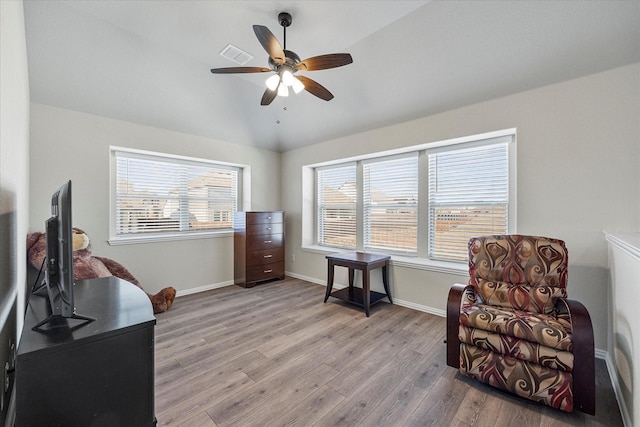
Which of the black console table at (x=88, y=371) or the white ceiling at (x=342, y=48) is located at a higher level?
the white ceiling at (x=342, y=48)

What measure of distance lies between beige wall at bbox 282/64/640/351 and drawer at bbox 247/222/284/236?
289 centimetres

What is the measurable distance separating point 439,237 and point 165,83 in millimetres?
3786

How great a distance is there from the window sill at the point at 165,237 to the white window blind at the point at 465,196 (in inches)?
Result: 126

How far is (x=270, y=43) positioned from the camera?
1.83 meters

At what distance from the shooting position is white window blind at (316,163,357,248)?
438 centimetres

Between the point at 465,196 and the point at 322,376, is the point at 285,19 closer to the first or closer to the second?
the point at 465,196

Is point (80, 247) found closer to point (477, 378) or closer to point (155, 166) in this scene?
point (155, 166)

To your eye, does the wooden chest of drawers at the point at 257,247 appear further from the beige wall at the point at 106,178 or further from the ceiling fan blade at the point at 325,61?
the ceiling fan blade at the point at 325,61

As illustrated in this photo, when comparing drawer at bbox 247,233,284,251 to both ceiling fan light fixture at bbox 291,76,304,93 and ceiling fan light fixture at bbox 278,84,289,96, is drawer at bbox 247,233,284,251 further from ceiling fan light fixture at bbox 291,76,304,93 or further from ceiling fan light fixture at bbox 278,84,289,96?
ceiling fan light fixture at bbox 291,76,304,93

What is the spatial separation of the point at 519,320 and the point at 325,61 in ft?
7.49

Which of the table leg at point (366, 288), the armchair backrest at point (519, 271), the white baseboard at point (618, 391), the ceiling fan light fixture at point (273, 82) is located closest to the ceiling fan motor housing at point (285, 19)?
the ceiling fan light fixture at point (273, 82)

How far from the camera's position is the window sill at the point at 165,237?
134 inches

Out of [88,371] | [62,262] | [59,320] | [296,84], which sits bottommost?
[88,371]

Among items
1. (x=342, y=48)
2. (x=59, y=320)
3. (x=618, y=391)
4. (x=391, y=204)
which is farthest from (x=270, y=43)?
Answer: (x=618, y=391)
